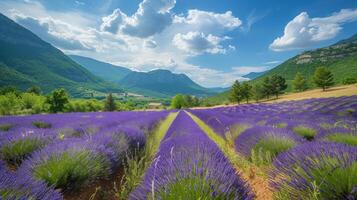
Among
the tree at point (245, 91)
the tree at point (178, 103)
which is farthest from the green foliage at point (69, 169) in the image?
the tree at point (178, 103)

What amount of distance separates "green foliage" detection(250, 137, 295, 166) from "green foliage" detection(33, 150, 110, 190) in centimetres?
278

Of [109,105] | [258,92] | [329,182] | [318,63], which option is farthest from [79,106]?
[318,63]

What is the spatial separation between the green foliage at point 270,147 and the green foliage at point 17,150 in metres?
4.19

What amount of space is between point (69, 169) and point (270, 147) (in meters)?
3.35

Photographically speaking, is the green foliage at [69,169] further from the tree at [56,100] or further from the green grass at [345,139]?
the tree at [56,100]

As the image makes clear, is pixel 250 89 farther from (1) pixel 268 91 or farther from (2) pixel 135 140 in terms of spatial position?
(2) pixel 135 140

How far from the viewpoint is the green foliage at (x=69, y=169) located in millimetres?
2717

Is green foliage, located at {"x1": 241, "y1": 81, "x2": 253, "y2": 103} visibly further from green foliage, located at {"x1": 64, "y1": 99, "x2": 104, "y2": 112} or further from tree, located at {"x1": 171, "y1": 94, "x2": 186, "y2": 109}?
green foliage, located at {"x1": 64, "y1": 99, "x2": 104, "y2": 112}

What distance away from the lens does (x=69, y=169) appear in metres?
2.91

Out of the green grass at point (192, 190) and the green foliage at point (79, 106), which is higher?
the green grass at point (192, 190)

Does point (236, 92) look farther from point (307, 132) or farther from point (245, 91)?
point (307, 132)

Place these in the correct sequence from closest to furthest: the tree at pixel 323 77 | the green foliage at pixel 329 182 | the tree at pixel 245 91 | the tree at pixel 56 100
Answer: the green foliage at pixel 329 182 → the tree at pixel 56 100 → the tree at pixel 323 77 → the tree at pixel 245 91

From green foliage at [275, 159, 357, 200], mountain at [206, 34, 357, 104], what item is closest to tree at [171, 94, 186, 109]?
mountain at [206, 34, 357, 104]

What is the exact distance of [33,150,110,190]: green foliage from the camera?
8.91 ft
